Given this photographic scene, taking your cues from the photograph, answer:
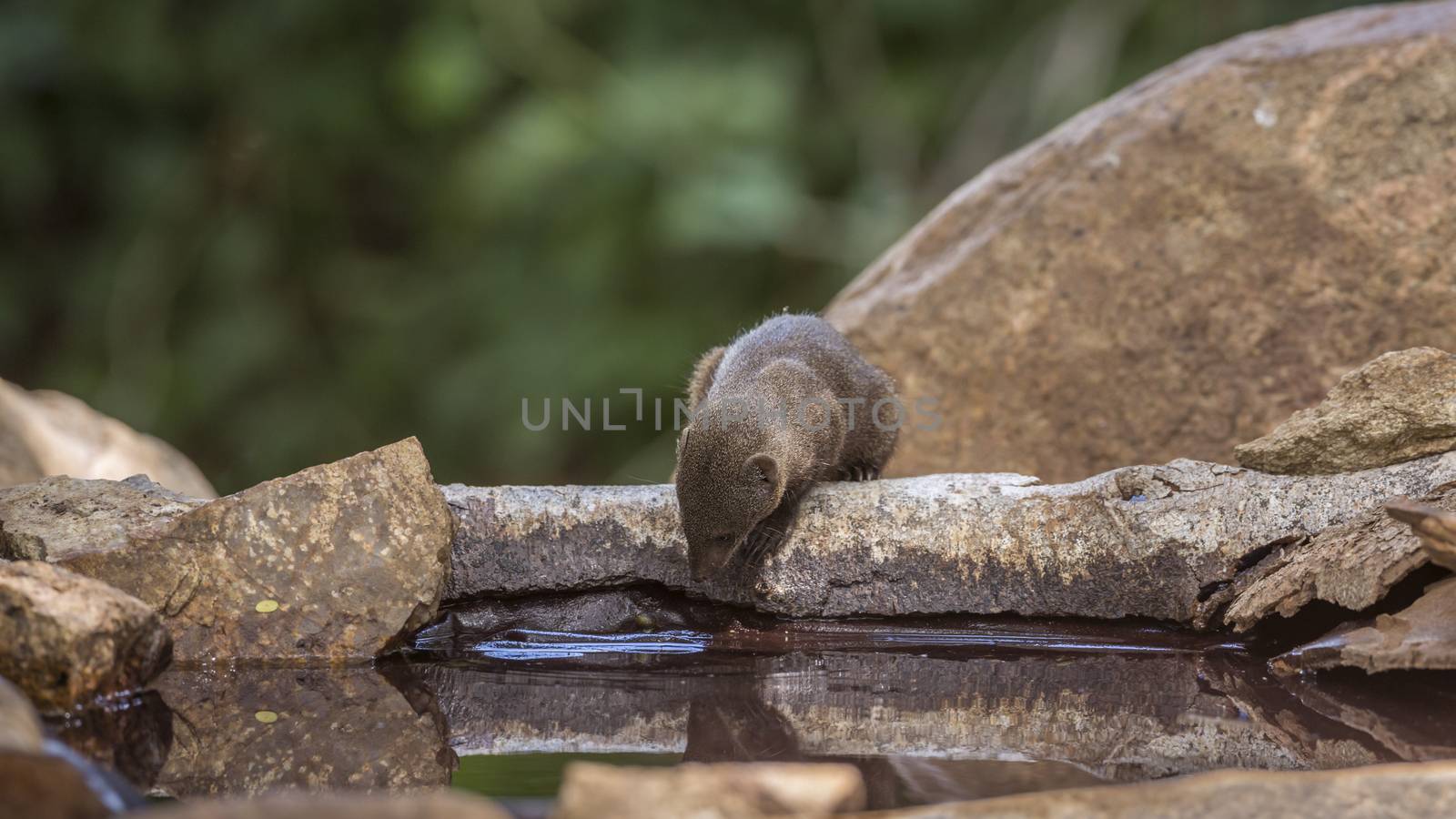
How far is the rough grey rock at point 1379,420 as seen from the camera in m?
4.21

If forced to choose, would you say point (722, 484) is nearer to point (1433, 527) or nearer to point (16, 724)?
point (1433, 527)

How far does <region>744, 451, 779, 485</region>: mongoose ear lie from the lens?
191 inches

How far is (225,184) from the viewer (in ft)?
41.0

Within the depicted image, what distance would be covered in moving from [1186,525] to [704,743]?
1840mm

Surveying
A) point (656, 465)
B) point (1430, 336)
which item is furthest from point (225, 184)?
point (1430, 336)

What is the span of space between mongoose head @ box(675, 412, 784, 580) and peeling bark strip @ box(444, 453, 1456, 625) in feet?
0.39

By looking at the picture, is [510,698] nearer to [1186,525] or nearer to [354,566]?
[354,566]

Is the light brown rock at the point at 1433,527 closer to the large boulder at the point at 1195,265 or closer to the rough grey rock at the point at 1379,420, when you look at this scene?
the rough grey rock at the point at 1379,420

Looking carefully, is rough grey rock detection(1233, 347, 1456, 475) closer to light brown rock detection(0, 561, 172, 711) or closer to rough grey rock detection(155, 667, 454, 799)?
rough grey rock detection(155, 667, 454, 799)

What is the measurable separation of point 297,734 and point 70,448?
14.0ft

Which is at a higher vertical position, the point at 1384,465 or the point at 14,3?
the point at 14,3

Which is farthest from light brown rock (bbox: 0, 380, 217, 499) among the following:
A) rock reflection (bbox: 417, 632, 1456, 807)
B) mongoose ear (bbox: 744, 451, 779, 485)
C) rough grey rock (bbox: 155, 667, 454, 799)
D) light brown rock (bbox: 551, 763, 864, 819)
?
light brown rock (bbox: 551, 763, 864, 819)

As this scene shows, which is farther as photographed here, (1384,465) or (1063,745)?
(1384,465)

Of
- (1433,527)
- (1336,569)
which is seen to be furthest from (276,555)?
(1433,527)
